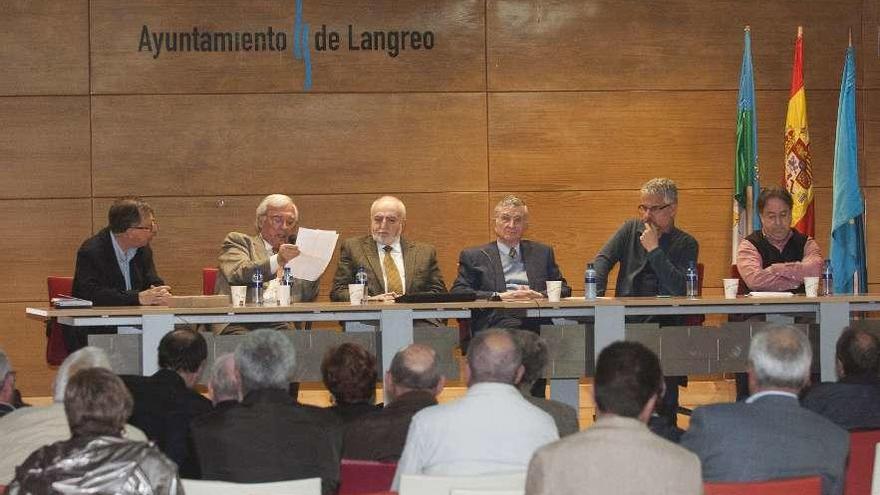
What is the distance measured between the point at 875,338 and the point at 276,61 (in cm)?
499

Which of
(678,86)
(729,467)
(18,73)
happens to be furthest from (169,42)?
(729,467)

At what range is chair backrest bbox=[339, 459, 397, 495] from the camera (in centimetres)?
342

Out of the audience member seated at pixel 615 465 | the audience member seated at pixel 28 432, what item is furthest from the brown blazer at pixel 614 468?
the audience member seated at pixel 28 432

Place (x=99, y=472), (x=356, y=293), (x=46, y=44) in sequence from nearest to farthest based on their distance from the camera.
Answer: (x=99, y=472) → (x=356, y=293) → (x=46, y=44)

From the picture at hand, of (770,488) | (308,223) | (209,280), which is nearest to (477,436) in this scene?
(770,488)

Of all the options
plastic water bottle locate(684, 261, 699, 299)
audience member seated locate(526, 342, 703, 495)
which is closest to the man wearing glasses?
plastic water bottle locate(684, 261, 699, 299)

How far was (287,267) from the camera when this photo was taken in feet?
20.8

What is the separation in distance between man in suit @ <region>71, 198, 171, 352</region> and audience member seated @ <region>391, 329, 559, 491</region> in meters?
3.26

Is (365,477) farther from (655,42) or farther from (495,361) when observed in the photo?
(655,42)

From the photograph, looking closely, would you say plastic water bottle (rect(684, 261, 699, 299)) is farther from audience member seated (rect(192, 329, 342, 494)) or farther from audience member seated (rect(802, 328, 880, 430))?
audience member seated (rect(192, 329, 342, 494))

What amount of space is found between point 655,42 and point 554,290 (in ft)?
9.10

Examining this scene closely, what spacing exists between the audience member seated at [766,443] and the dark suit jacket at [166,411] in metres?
1.67

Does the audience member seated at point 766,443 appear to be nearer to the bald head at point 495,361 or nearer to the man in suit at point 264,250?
the bald head at point 495,361

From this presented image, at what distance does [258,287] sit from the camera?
630 centimetres
